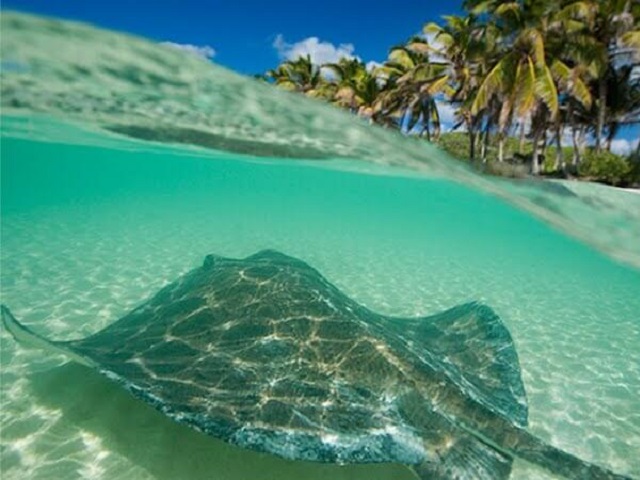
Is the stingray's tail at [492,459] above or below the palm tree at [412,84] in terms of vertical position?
below

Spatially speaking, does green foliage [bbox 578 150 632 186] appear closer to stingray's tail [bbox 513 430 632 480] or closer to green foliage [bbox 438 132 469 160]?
green foliage [bbox 438 132 469 160]

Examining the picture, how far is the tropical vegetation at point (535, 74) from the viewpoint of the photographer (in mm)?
22469

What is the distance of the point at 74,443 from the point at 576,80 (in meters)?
26.2

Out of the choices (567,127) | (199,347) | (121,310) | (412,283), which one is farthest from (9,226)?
(567,127)

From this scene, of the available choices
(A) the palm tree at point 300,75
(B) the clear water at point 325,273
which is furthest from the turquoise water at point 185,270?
(A) the palm tree at point 300,75

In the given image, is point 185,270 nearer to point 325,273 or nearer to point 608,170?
point 325,273

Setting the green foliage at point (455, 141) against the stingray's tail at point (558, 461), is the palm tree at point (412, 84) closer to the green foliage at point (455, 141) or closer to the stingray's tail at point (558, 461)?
the green foliage at point (455, 141)

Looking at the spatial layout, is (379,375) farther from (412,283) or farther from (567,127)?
(567,127)

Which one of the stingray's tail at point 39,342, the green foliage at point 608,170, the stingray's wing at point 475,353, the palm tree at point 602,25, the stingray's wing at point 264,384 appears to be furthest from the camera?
the palm tree at point 602,25

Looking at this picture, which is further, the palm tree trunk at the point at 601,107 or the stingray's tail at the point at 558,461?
the palm tree trunk at the point at 601,107

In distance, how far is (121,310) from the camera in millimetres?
9109

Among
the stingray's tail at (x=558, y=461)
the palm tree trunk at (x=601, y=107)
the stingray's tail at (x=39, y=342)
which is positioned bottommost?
the stingray's tail at (x=558, y=461)

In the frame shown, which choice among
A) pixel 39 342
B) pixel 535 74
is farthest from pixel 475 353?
pixel 535 74

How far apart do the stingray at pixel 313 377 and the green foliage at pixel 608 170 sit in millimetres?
19598
